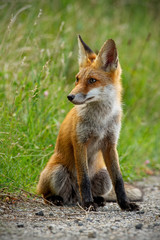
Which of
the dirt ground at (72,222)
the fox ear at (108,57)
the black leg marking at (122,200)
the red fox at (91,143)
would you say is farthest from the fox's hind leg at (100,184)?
the fox ear at (108,57)

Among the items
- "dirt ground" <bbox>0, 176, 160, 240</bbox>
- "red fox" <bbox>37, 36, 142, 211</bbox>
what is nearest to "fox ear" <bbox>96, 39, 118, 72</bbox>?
"red fox" <bbox>37, 36, 142, 211</bbox>

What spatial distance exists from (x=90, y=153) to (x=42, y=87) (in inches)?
63.9

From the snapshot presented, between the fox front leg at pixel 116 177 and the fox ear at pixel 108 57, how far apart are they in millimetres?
1035

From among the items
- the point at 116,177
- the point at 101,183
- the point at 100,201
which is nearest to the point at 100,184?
the point at 101,183

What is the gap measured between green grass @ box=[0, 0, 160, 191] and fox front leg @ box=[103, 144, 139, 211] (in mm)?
906

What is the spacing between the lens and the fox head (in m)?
4.21

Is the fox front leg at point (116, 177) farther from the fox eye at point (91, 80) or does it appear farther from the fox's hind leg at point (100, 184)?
the fox eye at point (91, 80)

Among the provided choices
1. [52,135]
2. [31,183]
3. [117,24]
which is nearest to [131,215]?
[31,183]

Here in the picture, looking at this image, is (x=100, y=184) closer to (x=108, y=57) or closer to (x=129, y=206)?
(x=129, y=206)

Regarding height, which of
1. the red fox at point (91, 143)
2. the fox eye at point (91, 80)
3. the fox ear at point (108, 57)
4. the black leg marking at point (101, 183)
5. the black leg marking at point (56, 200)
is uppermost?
the fox ear at point (108, 57)

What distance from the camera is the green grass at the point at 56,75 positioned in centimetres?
481

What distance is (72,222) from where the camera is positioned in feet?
11.3

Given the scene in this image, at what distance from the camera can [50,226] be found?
3.16 metres

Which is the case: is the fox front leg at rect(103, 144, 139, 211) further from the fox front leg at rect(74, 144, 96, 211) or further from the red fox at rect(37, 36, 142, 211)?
the fox front leg at rect(74, 144, 96, 211)
